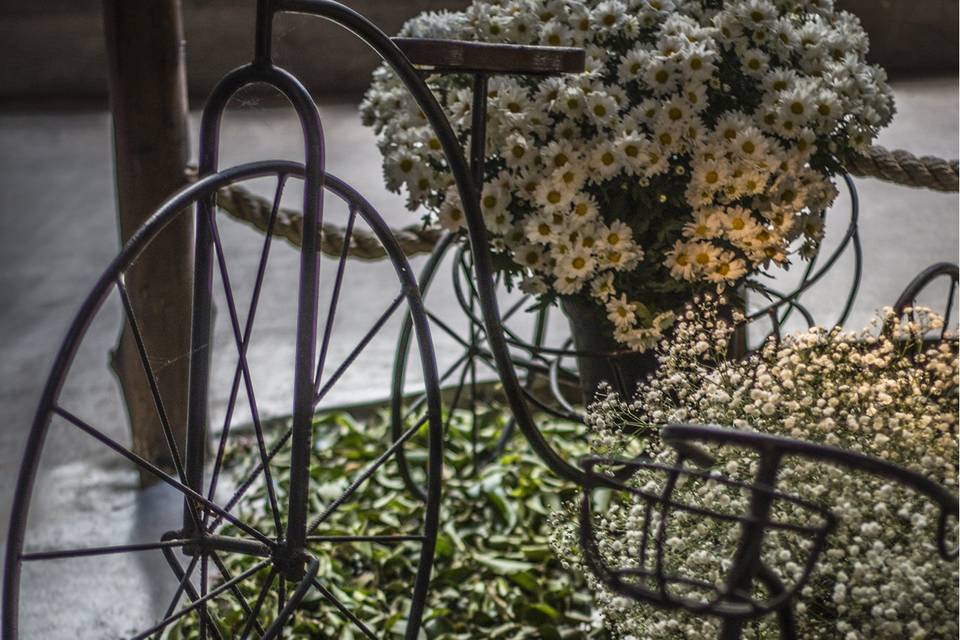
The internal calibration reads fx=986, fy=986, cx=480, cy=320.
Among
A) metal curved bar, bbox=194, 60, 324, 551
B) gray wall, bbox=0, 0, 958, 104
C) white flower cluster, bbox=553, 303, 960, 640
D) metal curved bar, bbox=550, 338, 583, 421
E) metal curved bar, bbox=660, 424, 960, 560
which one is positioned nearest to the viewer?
metal curved bar, bbox=660, 424, 960, 560

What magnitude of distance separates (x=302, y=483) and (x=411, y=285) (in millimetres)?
264

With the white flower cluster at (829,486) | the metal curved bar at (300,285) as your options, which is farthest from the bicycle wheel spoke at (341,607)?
the white flower cluster at (829,486)

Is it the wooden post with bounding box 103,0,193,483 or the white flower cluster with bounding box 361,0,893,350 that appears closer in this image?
the white flower cluster with bounding box 361,0,893,350

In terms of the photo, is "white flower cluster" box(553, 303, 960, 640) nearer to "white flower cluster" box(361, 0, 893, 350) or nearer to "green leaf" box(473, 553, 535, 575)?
"white flower cluster" box(361, 0, 893, 350)

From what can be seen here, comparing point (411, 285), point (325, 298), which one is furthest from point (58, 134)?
point (411, 285)

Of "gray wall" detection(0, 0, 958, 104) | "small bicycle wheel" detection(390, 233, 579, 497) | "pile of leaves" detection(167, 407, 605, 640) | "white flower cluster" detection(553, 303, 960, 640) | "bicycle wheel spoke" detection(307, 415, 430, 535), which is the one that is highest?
"gray wall" detection(0, 0, 958, 104)

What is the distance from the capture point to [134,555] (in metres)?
1.79

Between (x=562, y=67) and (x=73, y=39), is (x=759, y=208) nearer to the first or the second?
(x=562, y=67)

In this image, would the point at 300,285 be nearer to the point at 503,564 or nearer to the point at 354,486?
the point at 354,486

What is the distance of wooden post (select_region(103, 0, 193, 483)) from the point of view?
1.66 metres

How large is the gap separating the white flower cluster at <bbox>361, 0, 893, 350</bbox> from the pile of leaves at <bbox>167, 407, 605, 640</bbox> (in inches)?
16.3

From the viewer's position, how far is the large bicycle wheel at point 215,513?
883mm

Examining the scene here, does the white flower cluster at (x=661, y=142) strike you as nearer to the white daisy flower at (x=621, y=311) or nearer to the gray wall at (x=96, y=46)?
the white daisy flower at (x=621, y=311)

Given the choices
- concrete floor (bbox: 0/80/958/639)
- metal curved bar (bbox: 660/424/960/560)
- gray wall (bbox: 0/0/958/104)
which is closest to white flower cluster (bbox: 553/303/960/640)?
metal curved bar (bbox: 660/424/960/560)
